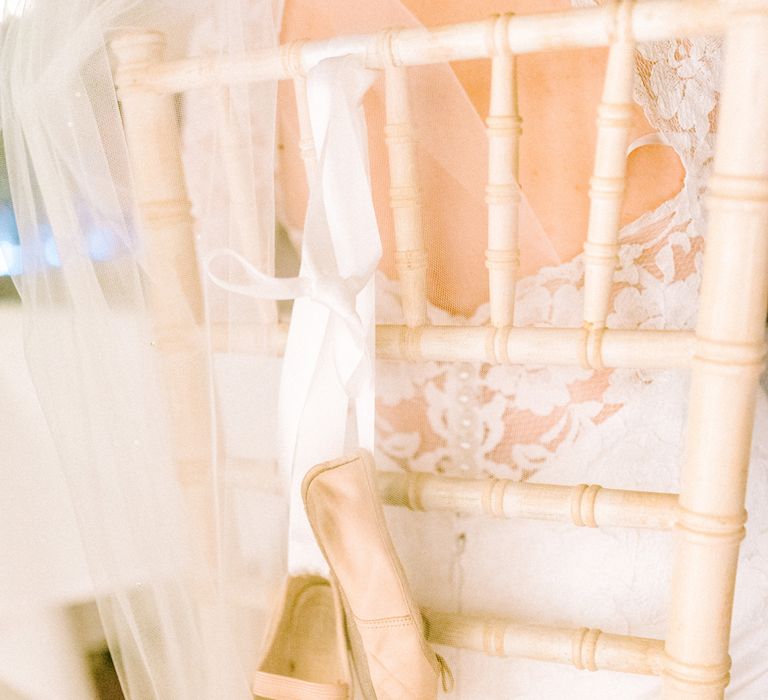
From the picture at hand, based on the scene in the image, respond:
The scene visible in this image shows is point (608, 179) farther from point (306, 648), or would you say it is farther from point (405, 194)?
point (306, 648)

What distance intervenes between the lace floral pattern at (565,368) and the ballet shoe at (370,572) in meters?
0.12

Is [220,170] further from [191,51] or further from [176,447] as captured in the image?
[176,447]

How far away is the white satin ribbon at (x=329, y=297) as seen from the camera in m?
0.67

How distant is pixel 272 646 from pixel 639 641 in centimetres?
29

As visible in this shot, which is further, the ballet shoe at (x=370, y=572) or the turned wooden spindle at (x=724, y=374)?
the ballet shoe at (x=370, y=572)

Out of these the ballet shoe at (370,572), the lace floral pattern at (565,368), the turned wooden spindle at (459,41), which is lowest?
the ballet shoe at (370,572)

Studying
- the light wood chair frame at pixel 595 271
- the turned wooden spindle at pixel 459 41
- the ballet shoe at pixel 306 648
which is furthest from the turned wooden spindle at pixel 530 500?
the turned wooden spindle at pixel 459 41

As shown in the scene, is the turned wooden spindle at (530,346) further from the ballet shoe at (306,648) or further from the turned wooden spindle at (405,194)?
the ballet shoe at (306,648)

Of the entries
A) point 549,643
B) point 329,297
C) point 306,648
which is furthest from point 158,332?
point 549,643

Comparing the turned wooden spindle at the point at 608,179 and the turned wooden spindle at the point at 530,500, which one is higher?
the turned wooden spindle at the point at 608,179

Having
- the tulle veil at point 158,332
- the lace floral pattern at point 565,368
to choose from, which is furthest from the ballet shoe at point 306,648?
the lace floral pattern at point 565,368

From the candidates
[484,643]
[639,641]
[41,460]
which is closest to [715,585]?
[639,641]

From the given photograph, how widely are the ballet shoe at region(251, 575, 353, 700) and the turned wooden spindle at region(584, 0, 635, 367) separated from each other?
29 cm

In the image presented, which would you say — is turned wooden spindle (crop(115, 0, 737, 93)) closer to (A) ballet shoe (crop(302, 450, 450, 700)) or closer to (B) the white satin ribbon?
(B) the white satin ribbon
